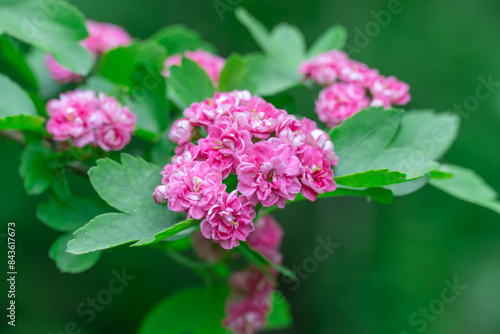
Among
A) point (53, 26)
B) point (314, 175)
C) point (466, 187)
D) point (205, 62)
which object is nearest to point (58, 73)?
point (53, 26)

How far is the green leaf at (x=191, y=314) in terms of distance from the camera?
1358 millimetres

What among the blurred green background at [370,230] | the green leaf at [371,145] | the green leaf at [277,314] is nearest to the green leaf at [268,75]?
the green leaf at [371,145]

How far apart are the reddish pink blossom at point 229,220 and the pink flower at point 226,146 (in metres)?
0.05

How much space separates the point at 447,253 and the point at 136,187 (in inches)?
101

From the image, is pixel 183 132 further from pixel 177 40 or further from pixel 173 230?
pixel 177 40

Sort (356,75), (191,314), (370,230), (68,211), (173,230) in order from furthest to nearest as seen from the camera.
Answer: (370,230) < (191,314) < (356,75) < (68,211) < (173,230)

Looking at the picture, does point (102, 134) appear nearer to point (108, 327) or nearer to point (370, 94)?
point (370, 94)

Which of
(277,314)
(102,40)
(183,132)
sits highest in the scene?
(183,132)

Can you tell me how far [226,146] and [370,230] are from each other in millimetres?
2672

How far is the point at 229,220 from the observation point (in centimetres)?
82

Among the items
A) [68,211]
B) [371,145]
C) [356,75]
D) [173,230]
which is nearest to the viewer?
[173,230]

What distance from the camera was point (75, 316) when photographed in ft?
9.94

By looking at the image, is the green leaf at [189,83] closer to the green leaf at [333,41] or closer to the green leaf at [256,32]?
the green leaf at [256,32]

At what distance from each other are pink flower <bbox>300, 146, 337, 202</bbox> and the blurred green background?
7.01 ft
